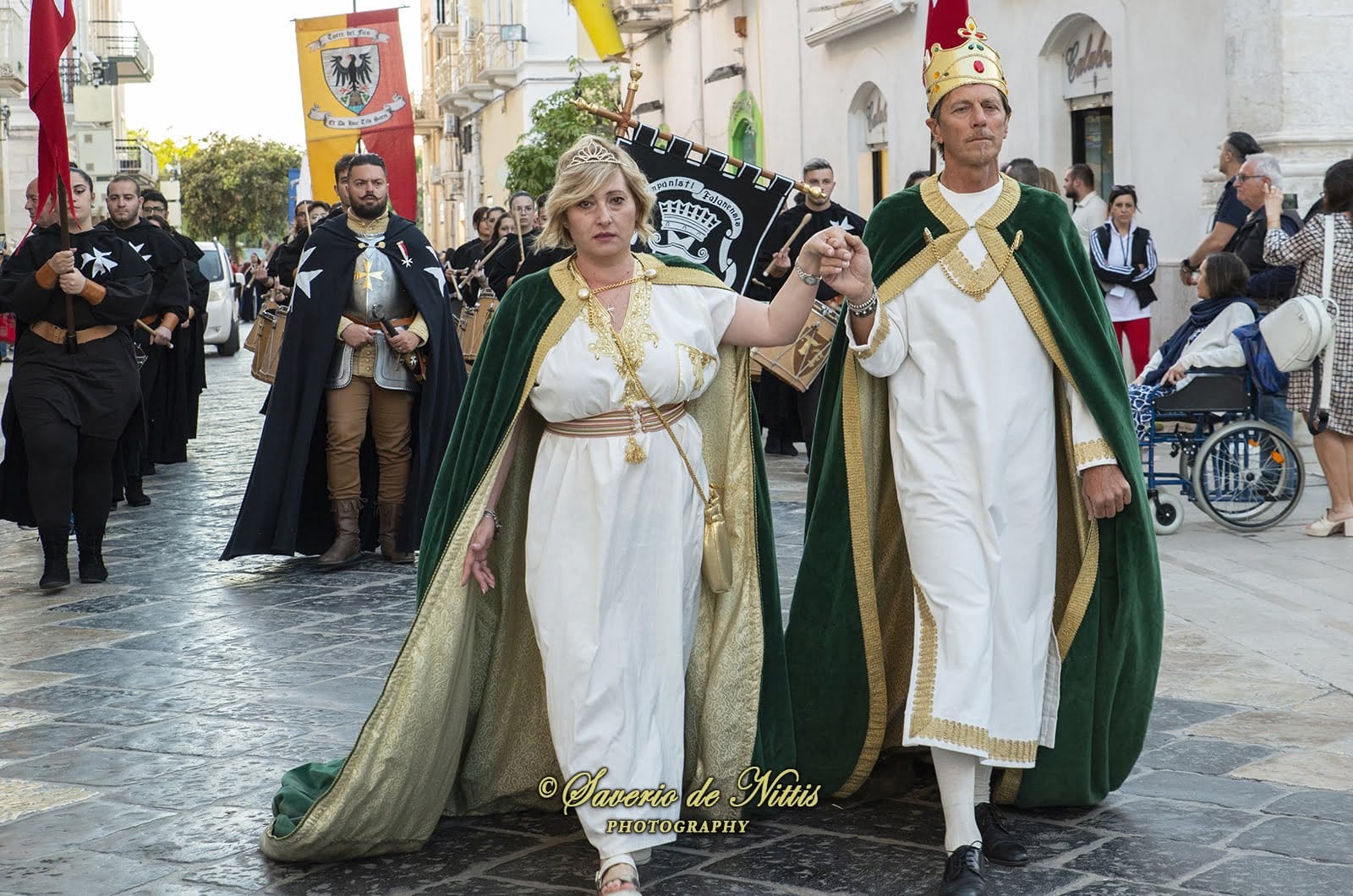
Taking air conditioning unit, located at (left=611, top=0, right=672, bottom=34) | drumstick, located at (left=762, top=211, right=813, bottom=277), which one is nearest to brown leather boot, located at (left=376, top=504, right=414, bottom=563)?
drumstick, located at (left=762, top=211, right=813, bottom=277)

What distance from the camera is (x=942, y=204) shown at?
4457mm

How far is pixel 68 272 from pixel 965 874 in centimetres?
544

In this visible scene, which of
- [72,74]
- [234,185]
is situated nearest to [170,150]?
[234,185]

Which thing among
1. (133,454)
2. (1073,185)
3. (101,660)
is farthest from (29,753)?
(1073,185)

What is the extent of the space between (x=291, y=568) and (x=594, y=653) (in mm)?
5107

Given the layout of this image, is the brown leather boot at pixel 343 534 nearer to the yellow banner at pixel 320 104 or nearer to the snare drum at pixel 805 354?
the snare drum at pixel 805 354

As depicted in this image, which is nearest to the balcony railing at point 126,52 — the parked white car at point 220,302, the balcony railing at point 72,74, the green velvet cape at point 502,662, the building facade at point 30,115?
the building facade at point 30,115

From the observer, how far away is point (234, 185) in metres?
71.1

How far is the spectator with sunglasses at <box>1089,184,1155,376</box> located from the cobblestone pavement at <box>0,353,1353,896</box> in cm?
380

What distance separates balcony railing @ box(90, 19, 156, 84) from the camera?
50.3 m

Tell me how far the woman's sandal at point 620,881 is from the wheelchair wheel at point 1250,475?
19.4 ft

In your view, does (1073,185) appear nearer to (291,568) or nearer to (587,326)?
(291,568)

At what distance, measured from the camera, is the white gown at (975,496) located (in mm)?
4168

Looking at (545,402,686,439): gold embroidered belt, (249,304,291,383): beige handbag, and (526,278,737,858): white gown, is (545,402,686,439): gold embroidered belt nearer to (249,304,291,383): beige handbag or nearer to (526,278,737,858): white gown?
(526,278,737,858): white gown
